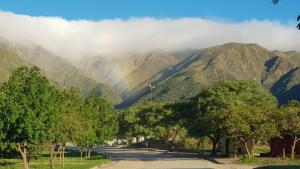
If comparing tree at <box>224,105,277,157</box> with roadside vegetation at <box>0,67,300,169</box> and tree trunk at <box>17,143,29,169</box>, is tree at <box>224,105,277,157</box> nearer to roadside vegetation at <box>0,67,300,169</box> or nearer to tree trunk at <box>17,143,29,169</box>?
roadside vegetation at <box>0,67,300,169</box>

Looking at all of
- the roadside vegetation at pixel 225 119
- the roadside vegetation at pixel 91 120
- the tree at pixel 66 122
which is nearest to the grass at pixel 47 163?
the roadside vegetation at pixel 91 120

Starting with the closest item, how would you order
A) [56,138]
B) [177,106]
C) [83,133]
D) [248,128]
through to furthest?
[56,138] → [83,133] → [248,128] → [177,106]

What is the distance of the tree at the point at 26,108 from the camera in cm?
3816

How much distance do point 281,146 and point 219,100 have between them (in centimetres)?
1282

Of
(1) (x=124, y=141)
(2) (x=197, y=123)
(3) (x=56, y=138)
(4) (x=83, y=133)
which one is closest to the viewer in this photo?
(3) (x=56, y=138)

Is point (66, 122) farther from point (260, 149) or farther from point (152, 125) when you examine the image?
point (152, 125)

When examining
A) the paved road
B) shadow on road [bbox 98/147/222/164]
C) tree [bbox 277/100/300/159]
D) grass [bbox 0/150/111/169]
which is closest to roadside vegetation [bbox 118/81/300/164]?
tree [bbox 277/100/300/159]

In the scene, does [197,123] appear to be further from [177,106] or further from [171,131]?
[171,131]

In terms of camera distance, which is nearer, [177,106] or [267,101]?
[267,101]

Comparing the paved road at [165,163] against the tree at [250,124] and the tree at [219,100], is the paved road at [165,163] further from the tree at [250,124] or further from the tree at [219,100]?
the tree at [219,100]

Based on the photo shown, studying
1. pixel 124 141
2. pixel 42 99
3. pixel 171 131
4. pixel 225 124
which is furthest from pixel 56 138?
pixel 124 141

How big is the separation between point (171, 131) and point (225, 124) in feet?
217

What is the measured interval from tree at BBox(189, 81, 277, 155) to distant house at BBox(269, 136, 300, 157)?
7.66m

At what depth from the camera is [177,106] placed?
3910 inches
